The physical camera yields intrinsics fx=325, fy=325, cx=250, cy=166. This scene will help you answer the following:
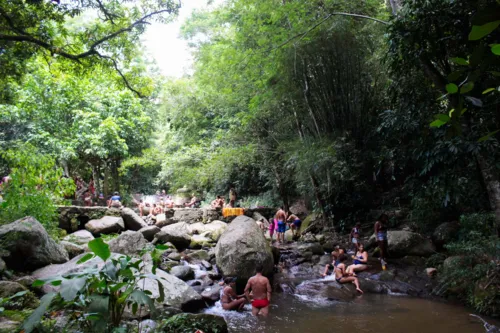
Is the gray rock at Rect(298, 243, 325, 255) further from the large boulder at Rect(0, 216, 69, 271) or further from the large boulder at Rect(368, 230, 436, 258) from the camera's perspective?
the large boulder at Rect(0, 216, 69, 271)

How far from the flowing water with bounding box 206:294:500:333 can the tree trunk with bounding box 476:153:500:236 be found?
202cm

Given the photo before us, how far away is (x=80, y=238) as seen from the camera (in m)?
9.80

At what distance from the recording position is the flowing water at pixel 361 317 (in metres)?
5.56

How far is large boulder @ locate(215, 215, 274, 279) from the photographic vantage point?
312 inches

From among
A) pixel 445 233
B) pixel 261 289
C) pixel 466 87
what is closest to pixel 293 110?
pixel 445 233

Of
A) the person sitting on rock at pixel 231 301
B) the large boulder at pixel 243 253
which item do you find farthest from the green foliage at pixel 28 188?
the person sitting on rock at pixel 231 301

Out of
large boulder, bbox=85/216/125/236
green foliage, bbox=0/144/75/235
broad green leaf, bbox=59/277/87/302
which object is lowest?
broad green leaf, bbox=59/277/87/302

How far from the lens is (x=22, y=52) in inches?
298

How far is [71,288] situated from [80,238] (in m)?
8.16

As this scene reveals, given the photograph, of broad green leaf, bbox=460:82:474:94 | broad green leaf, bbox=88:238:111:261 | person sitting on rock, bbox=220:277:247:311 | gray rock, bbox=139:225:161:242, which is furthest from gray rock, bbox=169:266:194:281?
broad green leaf, bbox=460:82:474:94

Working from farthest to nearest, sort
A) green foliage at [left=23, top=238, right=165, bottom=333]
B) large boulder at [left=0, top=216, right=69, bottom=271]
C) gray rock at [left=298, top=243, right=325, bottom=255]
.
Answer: gray rock at [left=298, top=243, right=325, bottom=255] < large boulder at [left=0, top=216, right=69, bottom=271] < green foliage at [left=23, top=238, right=165, bottom=333]

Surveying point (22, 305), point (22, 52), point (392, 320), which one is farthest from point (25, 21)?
point (392, 320)

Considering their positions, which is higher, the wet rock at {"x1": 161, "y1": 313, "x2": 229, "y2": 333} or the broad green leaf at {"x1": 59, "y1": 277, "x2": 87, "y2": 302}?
the broad green leaf at {"x1": 59, "y1": 277, "x2": 87, "y2": 302}

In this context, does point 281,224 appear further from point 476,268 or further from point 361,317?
point 476,268
